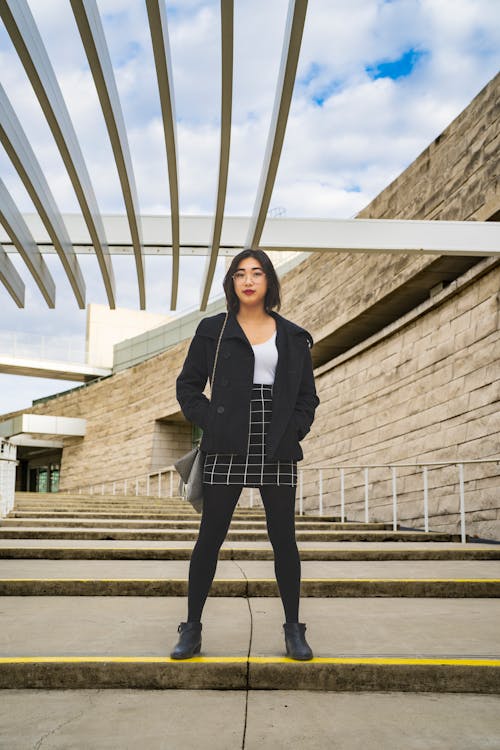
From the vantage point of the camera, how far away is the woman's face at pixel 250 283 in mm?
2539

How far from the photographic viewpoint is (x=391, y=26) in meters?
4.87

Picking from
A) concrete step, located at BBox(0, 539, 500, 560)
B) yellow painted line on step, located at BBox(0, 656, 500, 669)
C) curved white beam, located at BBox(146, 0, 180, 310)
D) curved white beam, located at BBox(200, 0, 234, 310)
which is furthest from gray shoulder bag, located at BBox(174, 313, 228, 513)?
concrete step, located at BBox(0, 539, 500, 560)

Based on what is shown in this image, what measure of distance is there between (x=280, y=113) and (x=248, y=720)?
3530 mm

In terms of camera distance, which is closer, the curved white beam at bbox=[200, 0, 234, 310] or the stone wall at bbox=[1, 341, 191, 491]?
the curved white beam at bbox=[200, 0, 234, 310]

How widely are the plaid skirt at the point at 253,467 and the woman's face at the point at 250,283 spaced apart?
0.46 metres

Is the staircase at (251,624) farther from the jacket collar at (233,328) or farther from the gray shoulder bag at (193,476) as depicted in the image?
the jacket collar at (233,328)

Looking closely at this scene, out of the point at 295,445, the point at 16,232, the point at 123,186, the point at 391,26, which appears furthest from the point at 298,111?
the point at 295,445

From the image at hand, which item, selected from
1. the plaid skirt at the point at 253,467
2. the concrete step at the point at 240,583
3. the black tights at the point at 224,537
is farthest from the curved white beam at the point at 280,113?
the concrete step at the point at 240,583

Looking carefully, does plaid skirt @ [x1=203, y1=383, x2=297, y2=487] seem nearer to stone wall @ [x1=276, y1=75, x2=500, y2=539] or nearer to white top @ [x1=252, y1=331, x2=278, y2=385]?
white top @ [x1=252, y1=331, x2=278, y2=385]

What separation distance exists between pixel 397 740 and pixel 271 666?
558 mm

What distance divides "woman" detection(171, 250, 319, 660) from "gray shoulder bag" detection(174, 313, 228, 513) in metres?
0.03

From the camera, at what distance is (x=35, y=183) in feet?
16.2

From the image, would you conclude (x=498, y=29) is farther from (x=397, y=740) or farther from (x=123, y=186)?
(x=397, y=740)

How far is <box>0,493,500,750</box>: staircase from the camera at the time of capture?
2148 mm
